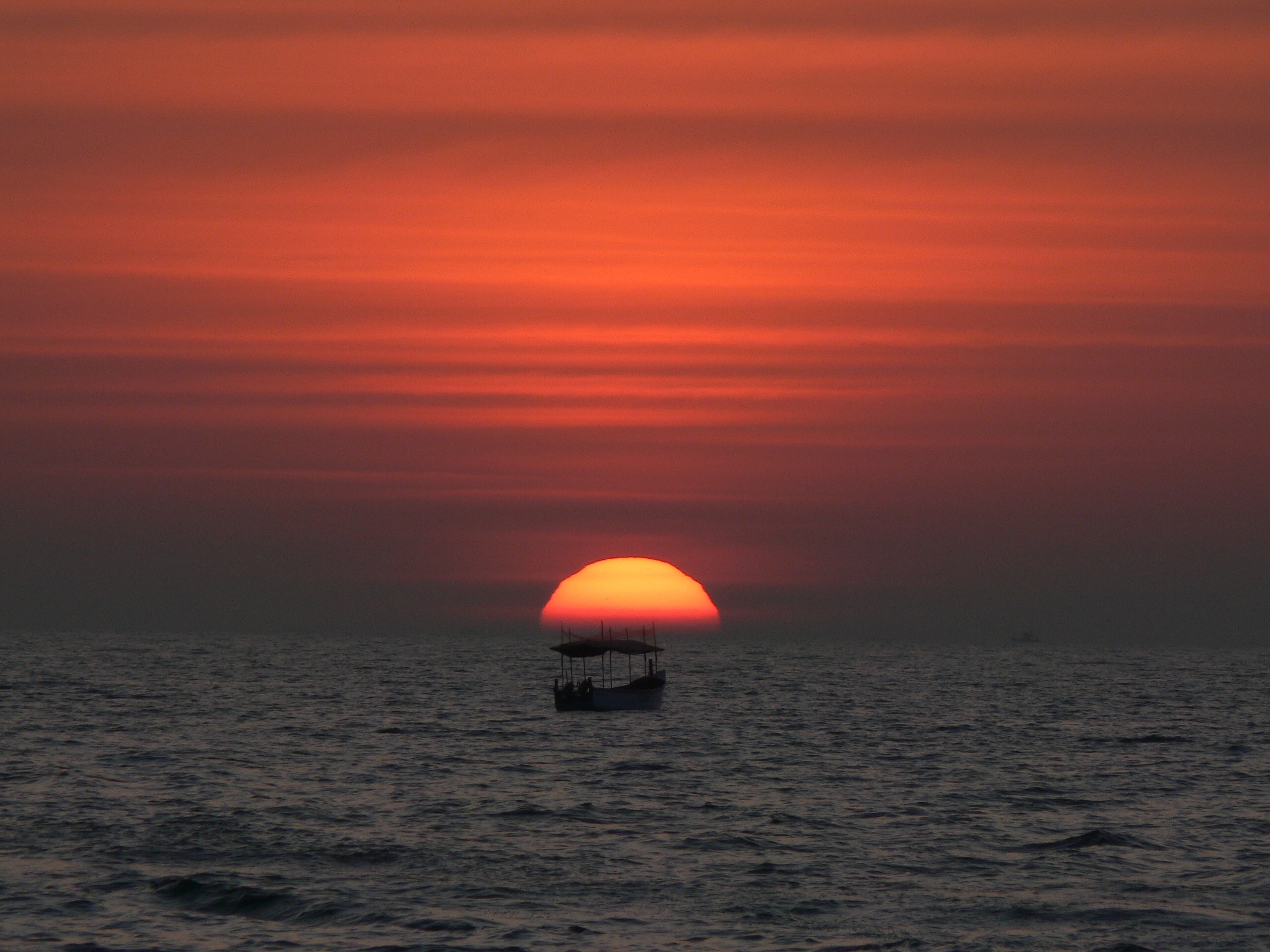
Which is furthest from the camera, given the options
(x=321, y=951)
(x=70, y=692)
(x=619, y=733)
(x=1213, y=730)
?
(x=70, y=692)

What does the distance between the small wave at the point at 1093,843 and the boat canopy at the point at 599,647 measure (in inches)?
1938

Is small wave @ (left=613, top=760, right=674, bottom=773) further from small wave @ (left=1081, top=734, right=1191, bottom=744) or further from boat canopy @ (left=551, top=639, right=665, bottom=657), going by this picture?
small wave @ (left=1081, top=734, right=1191, bottom=744)

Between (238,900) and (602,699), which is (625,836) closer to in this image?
(238,900)

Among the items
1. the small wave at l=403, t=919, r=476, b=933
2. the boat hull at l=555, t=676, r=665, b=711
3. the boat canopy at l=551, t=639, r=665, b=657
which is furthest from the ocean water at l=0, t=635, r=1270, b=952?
the boat hull at l=555, t=676, r=665, b=711

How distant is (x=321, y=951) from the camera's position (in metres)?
30.2

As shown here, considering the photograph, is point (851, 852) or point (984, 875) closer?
point (984, 875)

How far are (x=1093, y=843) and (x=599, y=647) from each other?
5404 centimetres

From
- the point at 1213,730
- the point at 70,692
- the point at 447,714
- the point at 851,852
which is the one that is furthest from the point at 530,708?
the point at 851,852

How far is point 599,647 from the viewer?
95375 millimetres

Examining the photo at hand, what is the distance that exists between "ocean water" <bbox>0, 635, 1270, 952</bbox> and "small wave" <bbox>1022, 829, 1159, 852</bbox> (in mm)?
137

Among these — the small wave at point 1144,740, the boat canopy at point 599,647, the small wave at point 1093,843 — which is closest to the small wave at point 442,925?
the small wave at point 1093,843

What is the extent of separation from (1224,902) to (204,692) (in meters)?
101

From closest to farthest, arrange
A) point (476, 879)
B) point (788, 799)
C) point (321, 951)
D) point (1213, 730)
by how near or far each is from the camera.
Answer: point (321, 951) → point (476, 879) → point (788, 799) → point (1213, 730)

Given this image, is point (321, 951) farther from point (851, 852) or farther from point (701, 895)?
point (851, 852)
